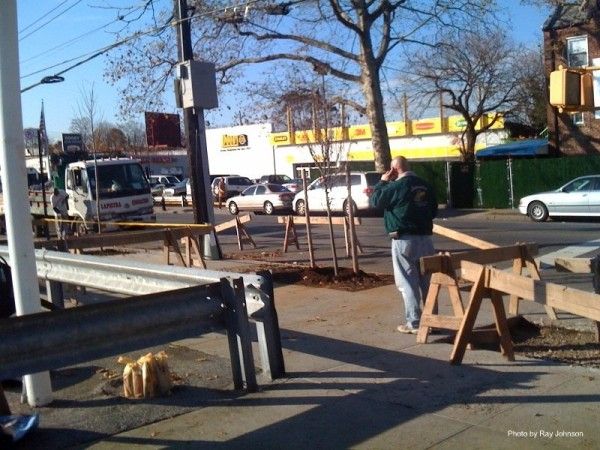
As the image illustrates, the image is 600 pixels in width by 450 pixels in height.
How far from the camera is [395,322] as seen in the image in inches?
354

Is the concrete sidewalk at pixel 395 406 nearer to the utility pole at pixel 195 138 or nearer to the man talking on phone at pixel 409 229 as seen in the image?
the man talking on phone at pixel 409 229

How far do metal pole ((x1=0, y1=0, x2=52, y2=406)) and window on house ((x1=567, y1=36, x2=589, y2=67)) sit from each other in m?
31.5

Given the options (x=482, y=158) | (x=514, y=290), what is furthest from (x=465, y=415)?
(x=482, y=158)

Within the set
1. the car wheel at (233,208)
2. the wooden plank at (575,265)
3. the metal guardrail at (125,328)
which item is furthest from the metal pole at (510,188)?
the metal guardrail at (125,328)

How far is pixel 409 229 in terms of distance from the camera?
8.22 m

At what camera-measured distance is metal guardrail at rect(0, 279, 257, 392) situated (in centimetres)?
532

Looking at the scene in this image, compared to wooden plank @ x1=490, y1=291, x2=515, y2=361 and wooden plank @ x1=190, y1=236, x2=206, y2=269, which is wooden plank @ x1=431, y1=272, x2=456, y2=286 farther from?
wooden plank @ x1=190, y1=236, x2=206, y2=269

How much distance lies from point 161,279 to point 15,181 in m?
1.76

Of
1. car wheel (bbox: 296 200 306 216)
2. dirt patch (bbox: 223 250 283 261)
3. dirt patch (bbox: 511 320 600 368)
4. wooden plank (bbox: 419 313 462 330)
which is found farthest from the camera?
car wheel (bbox: 296 200 306 216)

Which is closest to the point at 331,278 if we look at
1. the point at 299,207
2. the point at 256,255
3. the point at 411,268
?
the point at 411,268

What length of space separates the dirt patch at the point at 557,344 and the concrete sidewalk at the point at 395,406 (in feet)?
1.34

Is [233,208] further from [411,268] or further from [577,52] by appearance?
[411,268]

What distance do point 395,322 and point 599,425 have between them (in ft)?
12.5

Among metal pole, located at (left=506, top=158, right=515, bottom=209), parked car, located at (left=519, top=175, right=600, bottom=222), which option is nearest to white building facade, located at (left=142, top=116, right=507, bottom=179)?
metal pole, located at (left=506, top=158, right=515, bottom=209)
